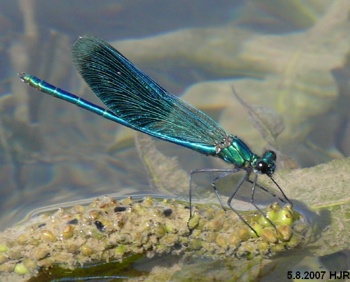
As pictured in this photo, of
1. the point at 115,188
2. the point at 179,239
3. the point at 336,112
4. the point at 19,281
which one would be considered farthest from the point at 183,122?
the point at 336,112

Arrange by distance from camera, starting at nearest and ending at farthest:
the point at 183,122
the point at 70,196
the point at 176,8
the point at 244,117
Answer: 1. the point at 183,122
2. the point at 70,196
3. the point at 244,117
4. the point at 176,8

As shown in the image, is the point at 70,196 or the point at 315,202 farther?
the point at 70,196

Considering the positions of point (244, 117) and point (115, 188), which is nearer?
point (115, 188)

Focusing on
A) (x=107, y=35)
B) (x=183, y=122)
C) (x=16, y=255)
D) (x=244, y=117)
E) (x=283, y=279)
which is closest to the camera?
(x=16, y=255)

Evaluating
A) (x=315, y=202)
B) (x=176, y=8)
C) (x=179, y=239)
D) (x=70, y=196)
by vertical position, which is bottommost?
(x=179, y=239)

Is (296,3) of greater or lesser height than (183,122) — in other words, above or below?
above

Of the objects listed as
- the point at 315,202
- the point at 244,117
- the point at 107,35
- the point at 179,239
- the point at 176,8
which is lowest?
the point at 179,239

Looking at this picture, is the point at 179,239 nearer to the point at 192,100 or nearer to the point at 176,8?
the point at 192,100

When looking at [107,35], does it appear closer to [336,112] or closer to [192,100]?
[192,100]

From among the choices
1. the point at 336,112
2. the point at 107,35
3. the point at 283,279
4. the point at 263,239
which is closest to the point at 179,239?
the point at 263,239
